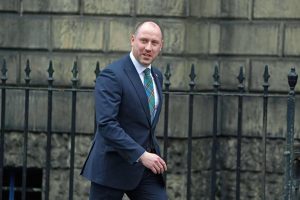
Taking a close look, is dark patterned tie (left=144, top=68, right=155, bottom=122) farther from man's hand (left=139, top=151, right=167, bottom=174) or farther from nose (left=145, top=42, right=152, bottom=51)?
man's hand (left=139, top=151, right=167, bottom=174)

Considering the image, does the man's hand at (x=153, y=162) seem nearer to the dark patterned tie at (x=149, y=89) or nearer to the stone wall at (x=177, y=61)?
the dark patterned tie at (x=149, y=89)

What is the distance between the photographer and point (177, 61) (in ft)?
27.9

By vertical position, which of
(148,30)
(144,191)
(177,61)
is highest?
(148,30)

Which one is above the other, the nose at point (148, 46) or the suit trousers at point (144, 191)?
the nose at point (148, 46)

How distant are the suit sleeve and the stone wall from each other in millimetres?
2903

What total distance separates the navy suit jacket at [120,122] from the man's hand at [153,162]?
111 mm

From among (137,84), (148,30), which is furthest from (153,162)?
(148,30)

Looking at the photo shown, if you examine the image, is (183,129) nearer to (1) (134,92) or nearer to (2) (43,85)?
(2) (43,85)

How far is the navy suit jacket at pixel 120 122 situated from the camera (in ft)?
18.1

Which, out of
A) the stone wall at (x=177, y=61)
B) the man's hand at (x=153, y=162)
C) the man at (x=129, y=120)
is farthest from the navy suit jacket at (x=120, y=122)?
the stone wall at (x=177, y=61)

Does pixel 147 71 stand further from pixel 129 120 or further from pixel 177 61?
pixel 177 61

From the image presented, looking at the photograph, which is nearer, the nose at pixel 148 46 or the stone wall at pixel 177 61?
the nose at pixel 148 46

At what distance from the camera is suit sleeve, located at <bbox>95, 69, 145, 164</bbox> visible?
540 centimetres

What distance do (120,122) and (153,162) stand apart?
1.36 feet
